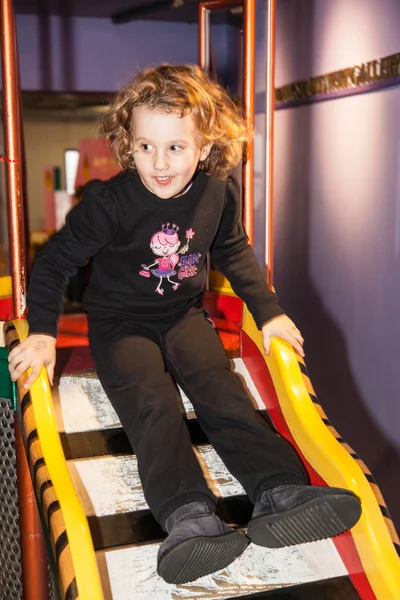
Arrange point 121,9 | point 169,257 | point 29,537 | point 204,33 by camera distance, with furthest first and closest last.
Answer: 1. point 121,9
2. point 204,33
3. point 29,537
4. point 169,257

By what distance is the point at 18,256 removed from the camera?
1.77m

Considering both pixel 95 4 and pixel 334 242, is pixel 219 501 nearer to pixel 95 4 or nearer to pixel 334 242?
pixel 334 242

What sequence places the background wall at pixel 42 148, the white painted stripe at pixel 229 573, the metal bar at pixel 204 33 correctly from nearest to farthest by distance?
1. the white painted stripe at pixel 229 573
2. the metal bar at pixel 204 33
3. the background wall at pixel 42 148

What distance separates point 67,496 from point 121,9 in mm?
3634

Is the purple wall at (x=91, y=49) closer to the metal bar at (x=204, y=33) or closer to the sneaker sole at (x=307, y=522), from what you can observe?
the metal bar at (x=204, y=33)

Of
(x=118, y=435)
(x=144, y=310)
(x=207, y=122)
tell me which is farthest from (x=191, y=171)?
(x=118, y=435)

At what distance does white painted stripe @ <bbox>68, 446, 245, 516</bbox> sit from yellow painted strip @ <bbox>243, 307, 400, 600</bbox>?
7.8 inches

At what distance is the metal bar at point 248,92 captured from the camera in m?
1.97

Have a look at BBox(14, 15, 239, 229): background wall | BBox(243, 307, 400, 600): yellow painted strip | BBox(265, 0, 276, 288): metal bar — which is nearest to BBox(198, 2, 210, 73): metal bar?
BBox(265, 0, 276, 288): metal bar

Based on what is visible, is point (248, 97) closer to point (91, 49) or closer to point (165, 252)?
point (165, 252)

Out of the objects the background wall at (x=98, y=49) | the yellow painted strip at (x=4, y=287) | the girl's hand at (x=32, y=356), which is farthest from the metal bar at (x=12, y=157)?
the background wall at (x=98, y=49)

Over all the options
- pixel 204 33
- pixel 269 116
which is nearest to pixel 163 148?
pixel 269 116

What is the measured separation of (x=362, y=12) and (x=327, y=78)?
1.41ft

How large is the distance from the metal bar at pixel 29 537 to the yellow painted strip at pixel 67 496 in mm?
353
